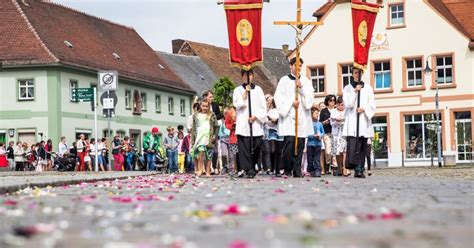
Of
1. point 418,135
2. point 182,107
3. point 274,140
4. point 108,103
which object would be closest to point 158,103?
point 182,107

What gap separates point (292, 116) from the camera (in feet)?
61.6

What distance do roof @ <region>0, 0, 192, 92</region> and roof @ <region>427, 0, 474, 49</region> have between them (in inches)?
762

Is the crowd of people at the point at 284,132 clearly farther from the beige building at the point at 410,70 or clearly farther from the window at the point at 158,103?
the window at the point at 158,103

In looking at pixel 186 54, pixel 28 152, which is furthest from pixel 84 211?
pixel 186 54

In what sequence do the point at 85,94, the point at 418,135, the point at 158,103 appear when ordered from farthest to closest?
1. the point at 158,103
2. the point at 418,135
3. the point at 85,94

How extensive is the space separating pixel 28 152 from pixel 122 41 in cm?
2177

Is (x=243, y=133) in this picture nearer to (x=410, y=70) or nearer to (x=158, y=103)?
(x=410, y=70)

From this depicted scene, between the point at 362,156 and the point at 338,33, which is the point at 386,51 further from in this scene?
the point at 362,156

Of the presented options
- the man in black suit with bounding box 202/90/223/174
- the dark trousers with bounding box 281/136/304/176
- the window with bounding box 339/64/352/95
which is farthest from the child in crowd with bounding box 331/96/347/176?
the window with bounding box 339/64/352/95

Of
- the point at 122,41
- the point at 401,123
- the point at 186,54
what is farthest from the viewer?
the point at 186,54

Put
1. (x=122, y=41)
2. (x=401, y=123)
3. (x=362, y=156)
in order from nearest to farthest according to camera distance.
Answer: (x=362, y=156) → (x=401, y=123) → (x=122, y=41)

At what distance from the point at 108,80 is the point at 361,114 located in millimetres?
12419

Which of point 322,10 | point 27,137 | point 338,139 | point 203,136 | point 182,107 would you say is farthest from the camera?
point 182,107

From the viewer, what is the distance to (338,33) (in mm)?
57062
